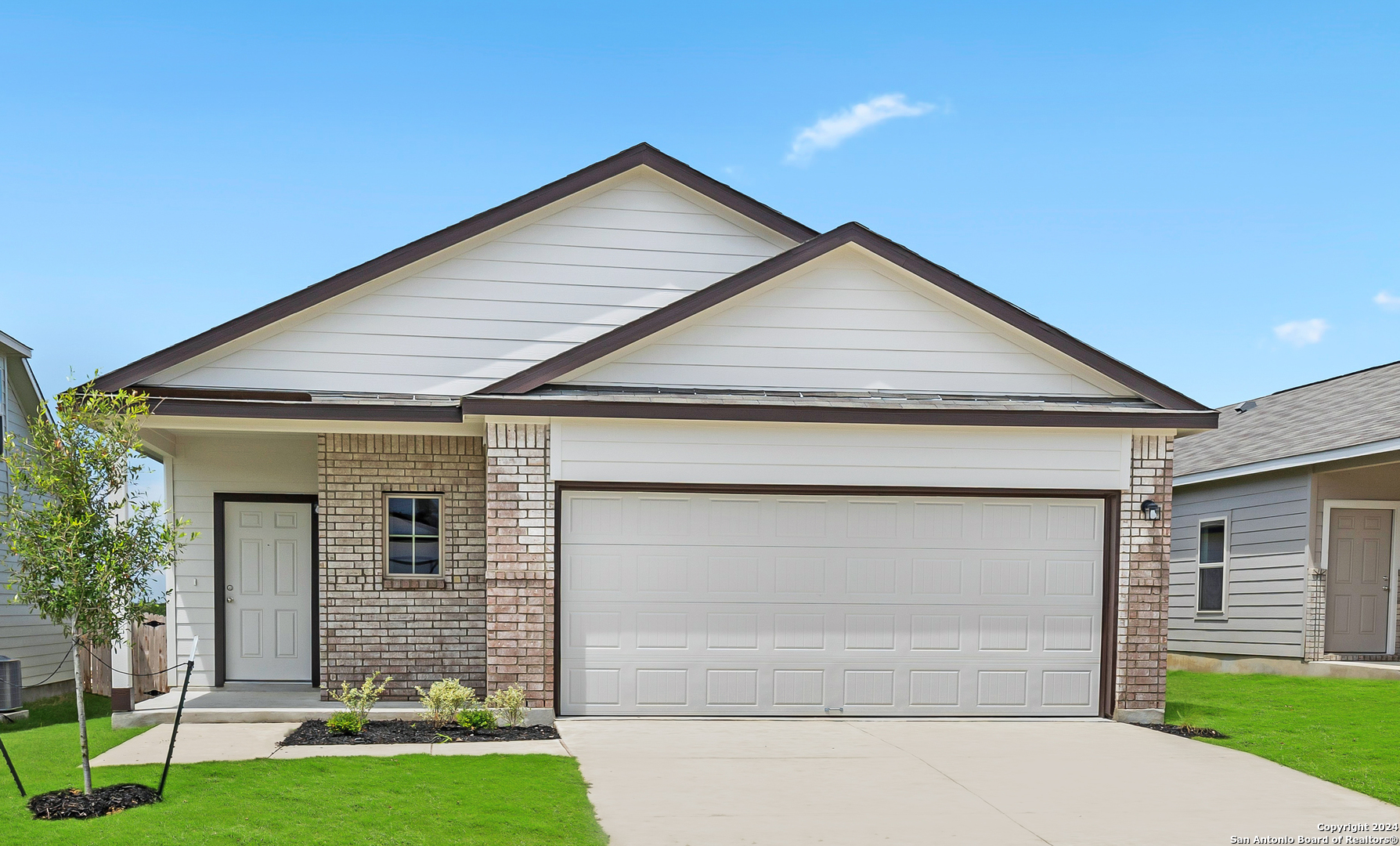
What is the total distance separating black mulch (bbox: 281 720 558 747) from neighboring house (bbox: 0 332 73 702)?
711cm

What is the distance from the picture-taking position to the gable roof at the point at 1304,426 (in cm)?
1545

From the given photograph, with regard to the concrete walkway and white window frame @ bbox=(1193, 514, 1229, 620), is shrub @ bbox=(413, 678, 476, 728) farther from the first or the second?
white window frame @ bbox=(1193, 514, 1229, 620)

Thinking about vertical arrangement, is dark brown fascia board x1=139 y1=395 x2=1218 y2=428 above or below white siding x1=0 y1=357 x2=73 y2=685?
above

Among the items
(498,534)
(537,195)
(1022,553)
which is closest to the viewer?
(498,534)

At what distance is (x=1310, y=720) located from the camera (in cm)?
1170

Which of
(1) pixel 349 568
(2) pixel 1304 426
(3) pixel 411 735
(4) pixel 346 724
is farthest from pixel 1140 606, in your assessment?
(1) pixel 349 568

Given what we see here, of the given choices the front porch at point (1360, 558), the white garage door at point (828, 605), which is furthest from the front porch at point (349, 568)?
the front porch at point (1360, 558)

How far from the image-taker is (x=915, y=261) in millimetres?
11484

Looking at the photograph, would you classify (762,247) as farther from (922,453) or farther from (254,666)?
(254,666)

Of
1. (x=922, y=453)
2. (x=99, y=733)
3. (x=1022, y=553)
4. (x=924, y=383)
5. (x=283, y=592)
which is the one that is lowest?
(x=99, y=733)

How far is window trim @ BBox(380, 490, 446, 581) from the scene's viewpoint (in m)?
12.1

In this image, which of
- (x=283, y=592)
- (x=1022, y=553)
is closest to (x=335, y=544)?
(x=283, y=592)

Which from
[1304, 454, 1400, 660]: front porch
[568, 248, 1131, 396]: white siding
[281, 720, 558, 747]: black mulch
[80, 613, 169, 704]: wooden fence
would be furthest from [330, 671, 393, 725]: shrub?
[1304, 454, 1400, 660]: front porch

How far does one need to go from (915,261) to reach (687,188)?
129 inches
